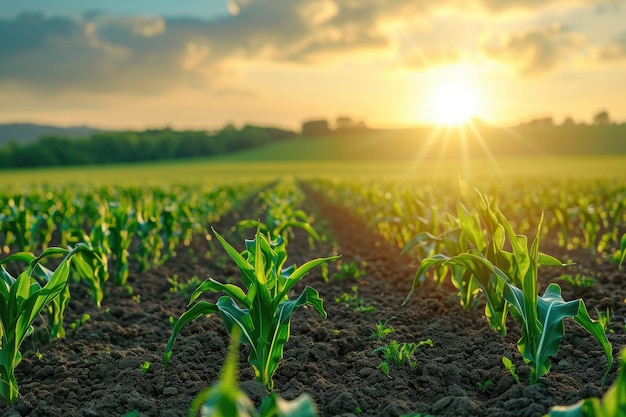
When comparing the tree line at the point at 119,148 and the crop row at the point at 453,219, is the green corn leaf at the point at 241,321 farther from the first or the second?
the tree line at the point at 119,148

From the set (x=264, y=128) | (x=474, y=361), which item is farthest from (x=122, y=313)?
(x=264, y=128)

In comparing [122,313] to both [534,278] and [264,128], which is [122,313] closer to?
[534,278]

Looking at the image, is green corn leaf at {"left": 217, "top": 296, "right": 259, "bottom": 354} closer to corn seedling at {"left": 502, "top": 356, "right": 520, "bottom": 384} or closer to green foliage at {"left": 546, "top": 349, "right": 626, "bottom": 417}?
corn seedling at {"left": 502, "top": 356, "right": 520, "bottom": 384}

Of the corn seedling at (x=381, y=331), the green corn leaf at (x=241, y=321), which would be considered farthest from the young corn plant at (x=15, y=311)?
the corn seedling at (x=381, y=331)

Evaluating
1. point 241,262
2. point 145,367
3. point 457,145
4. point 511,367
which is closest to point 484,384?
point 511,367

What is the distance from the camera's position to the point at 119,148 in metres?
102

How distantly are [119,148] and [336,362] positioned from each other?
4135 inches

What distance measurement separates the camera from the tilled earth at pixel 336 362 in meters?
3.12

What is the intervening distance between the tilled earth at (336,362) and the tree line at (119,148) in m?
98.0

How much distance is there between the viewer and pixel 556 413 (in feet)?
6.02

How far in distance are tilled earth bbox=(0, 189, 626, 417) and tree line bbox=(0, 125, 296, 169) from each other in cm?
9796

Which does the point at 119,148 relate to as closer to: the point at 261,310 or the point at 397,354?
the point at 397,354

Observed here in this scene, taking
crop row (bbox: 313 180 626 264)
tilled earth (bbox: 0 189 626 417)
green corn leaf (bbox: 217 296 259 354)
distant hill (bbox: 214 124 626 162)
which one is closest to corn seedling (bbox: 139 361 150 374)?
tilled earth (bbox: 0 189 626 417)

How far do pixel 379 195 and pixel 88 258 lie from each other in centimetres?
762
